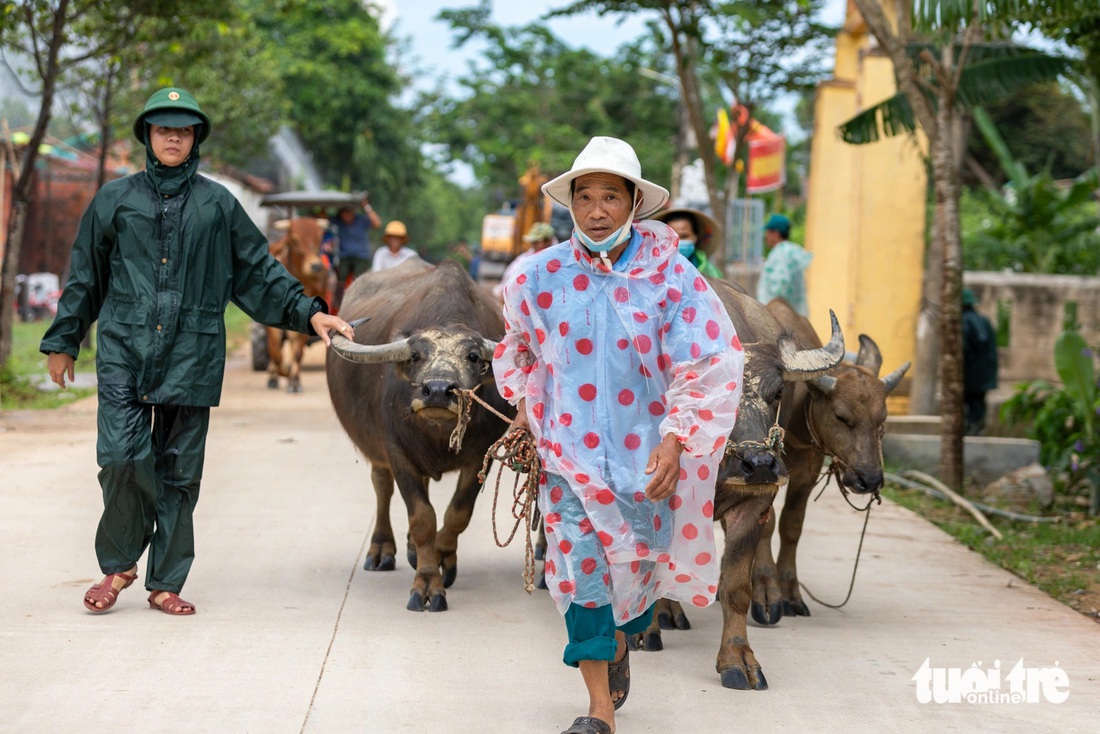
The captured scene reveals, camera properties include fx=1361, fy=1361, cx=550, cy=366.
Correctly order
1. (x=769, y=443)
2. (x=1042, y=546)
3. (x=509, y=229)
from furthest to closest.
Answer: (x=509, y=229) → (x=1042, y=546) → (x=769, y=443)

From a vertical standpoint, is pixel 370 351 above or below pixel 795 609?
above

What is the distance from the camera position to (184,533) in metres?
5.65

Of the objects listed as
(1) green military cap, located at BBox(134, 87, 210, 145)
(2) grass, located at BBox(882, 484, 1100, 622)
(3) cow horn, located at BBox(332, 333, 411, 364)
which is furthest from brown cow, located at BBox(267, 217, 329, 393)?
(1) green military cap, located at BBox(134, 87, 210, 145)

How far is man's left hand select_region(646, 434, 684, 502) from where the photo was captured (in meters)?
4.12

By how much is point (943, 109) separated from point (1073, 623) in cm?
449

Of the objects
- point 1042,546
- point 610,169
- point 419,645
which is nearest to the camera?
point 610,169

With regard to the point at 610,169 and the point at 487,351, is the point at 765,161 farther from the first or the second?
the point at 610,169

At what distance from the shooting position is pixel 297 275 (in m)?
15.1

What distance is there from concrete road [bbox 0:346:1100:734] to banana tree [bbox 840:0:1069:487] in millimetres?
1785

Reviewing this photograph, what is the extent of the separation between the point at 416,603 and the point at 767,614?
158cm

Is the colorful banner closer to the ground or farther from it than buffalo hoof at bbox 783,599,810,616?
farther from it

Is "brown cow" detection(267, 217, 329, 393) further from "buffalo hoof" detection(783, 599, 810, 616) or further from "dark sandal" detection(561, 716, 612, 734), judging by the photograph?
"dark sandal" detection(561, 716, 612, 734)

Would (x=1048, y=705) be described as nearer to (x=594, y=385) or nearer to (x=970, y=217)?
(x=594, y=385)

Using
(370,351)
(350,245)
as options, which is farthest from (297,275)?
(370,351)
